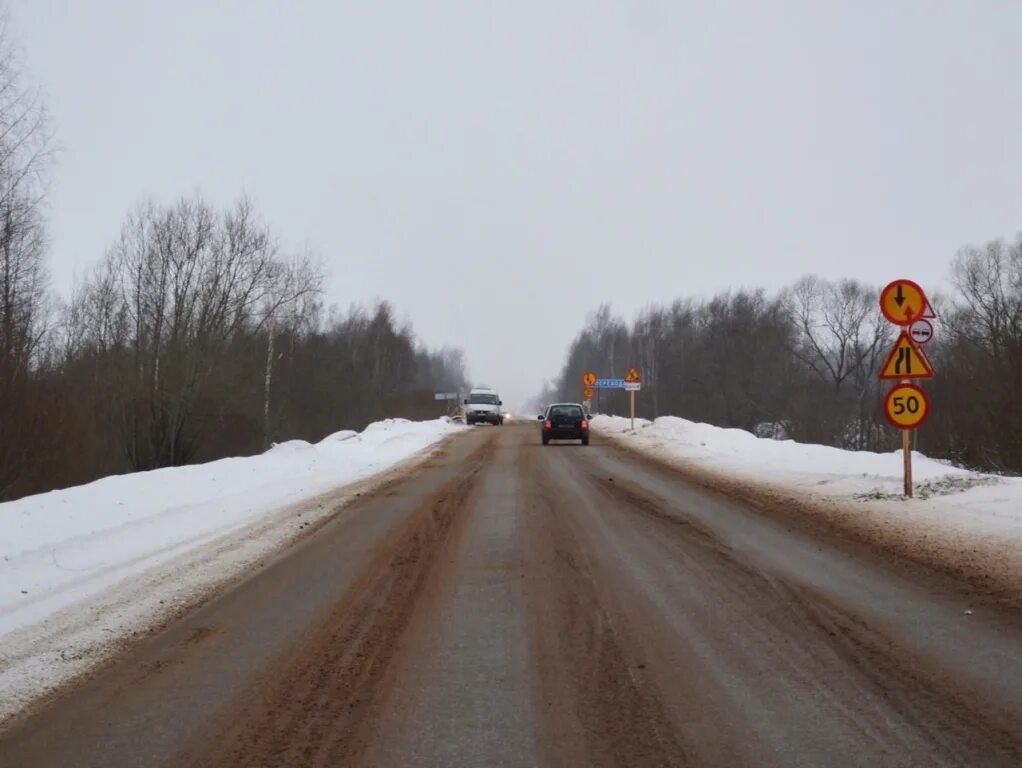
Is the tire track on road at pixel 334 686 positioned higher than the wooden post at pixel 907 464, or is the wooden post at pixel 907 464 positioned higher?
the wooden post at pixel 907 464

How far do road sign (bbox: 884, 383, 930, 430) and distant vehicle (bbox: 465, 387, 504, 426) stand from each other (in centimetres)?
4661

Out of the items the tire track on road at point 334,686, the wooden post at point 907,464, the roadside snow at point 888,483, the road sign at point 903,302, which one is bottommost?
the tire track on road at point 334,686

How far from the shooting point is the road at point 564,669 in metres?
4.21

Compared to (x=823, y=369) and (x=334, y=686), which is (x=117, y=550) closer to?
(x=334, y=686)

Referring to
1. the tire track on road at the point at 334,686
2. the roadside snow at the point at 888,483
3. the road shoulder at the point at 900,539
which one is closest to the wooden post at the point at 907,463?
the roadside snow at the point at 888,483

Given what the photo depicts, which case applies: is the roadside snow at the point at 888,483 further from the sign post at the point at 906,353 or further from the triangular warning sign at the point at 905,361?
the triangular warning sign at the point at 905,361

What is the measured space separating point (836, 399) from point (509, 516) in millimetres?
75445

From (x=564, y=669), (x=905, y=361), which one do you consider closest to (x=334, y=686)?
(x=564, y=669)

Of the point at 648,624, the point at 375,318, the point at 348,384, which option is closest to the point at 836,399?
the point at 348,384

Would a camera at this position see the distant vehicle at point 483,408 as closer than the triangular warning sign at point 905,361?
No

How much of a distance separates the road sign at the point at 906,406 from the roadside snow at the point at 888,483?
3.84 ft

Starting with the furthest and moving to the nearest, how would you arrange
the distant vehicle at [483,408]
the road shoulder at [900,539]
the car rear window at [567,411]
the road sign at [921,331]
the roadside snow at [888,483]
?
1. the distant vehicle at [483,408]
2. the car rear window at [567,411]
3. the road sign at [921,331]
4. the roadside snow at [888,483]
5. the road shoulder at [900,539]

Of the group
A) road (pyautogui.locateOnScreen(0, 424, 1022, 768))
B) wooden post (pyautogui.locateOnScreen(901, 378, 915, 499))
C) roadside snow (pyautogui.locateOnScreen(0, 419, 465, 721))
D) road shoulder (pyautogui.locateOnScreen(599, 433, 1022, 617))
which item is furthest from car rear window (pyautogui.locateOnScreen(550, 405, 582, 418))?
road (pyautogui.locateOnScreen(0, 424, 1022, 768))

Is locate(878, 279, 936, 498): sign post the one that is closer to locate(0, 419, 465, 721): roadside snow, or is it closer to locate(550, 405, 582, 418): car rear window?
locate(0, 419, 465, 721): roadside snow
